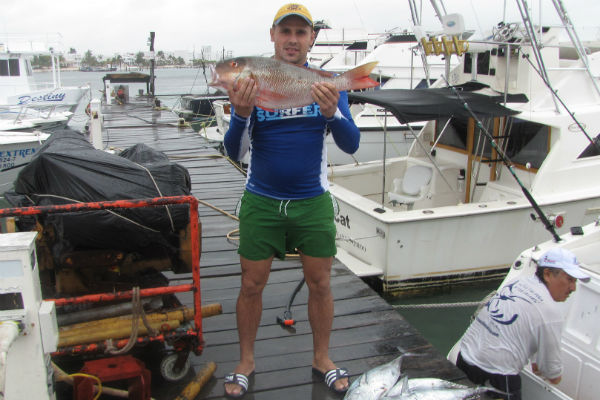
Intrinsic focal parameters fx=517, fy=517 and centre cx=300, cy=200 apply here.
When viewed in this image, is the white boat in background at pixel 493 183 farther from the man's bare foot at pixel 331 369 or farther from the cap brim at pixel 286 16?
the cap brim at pixel 286 16

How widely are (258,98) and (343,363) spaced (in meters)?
1.80

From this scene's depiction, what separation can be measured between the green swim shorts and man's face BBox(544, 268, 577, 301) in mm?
1573

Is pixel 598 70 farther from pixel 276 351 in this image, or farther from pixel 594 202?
pixel 276 351

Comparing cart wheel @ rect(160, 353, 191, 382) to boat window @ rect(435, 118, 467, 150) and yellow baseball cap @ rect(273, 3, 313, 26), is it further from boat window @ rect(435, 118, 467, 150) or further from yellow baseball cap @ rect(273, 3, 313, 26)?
boat window @ rect(435, 118, 467, 150)

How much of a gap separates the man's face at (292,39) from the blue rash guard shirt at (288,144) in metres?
0.26

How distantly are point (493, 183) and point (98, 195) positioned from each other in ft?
20.9

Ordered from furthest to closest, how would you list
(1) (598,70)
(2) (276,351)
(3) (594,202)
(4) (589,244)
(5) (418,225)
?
(1) (598,70)
(3) (594,202)
(5) (418,225)
(4) (589,244)
(2) (276,351)

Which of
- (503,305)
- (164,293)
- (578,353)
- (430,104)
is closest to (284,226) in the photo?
(164,293)

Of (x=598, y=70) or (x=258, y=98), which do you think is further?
(x=598, y=70)

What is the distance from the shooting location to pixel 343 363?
330 centimetres

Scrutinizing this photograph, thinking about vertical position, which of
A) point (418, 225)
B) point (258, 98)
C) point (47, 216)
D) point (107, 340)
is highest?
point (258, 98)

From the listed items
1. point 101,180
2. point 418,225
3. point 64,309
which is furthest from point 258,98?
point 418,225

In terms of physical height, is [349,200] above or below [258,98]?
below

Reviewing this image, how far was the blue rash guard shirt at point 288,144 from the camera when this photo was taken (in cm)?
265
